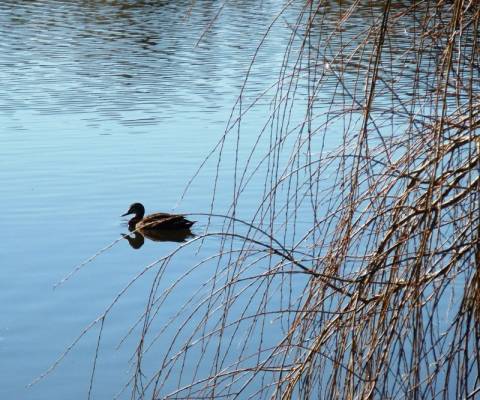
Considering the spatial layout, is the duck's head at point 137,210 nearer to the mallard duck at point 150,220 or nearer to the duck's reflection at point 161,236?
the mallard duck at point 150,220

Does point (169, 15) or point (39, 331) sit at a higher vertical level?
point (39, 331)

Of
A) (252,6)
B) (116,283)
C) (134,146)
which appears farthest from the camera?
(252,6)

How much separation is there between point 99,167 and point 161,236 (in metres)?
1.25

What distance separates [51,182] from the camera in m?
10.6

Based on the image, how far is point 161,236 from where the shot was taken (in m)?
10.2

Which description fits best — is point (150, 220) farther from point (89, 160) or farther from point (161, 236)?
point (89, 160)

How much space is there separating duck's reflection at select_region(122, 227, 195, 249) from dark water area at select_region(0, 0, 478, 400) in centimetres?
4

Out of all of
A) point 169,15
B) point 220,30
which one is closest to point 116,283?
point 220,30

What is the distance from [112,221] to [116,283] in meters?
1.69

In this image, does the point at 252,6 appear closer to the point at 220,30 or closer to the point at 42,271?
the point at 220,30

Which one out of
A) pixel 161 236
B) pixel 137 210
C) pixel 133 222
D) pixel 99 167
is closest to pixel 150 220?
pixel 133 222

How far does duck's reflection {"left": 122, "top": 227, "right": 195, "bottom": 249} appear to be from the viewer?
974 cm

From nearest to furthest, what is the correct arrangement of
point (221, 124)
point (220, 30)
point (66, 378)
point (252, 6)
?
point (66, 378), point (221, 124), point (220, 30), point (252, 6)

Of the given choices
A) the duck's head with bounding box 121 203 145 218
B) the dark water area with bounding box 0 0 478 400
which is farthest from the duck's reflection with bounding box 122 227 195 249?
the duck's head with bounding box 121 203 145 218
